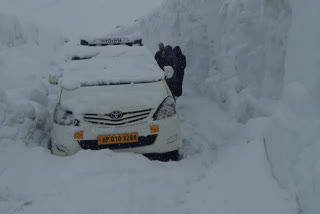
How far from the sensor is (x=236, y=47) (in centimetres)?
837

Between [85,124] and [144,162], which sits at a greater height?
[85,124]

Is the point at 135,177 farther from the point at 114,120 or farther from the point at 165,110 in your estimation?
the point at 165,110

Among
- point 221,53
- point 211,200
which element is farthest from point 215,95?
point 211,200

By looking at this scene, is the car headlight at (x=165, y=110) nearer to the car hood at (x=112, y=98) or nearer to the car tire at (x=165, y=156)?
the car hood at (x=112, y=98)

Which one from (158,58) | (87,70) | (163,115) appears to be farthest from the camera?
(158,58)

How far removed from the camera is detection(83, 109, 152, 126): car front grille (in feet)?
17.2

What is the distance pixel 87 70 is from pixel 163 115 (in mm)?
1590

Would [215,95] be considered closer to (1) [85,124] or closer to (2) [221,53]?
(2) [221,53]

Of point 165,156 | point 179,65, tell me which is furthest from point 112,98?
point 179,65

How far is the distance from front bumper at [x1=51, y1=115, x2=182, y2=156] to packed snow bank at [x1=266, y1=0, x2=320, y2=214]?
132cm

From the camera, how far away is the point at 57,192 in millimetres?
4453

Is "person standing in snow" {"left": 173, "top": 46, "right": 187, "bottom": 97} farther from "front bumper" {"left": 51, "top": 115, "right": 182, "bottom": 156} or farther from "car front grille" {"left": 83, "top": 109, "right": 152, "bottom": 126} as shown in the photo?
"car front grille" {"left": 83, "top": 109, "right": 152, "bottom": 126}

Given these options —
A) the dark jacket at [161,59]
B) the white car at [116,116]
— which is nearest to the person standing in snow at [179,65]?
the dark jacket at [161,59]

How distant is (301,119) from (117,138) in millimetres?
2331
